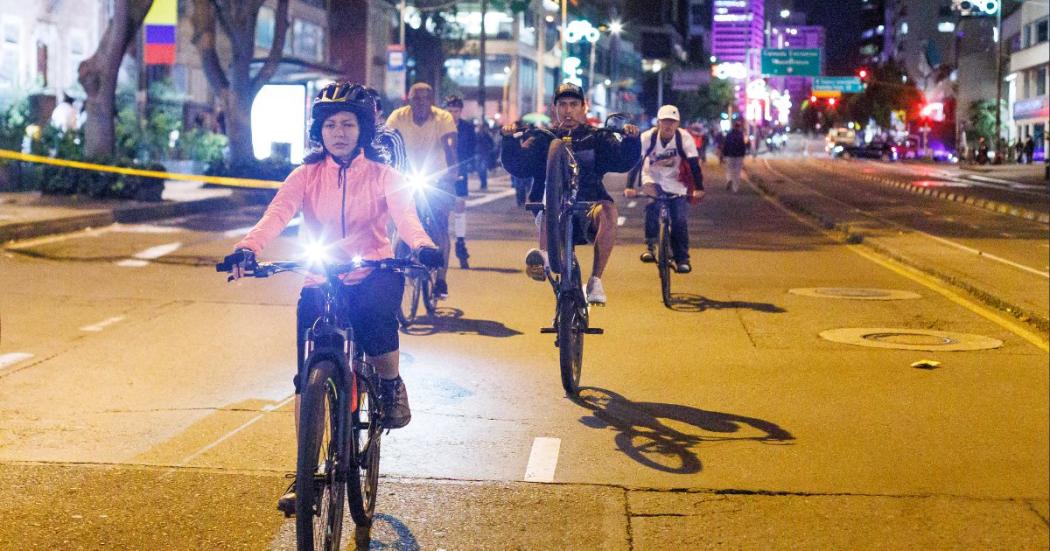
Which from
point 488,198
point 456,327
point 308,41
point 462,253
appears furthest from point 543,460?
point 308,41

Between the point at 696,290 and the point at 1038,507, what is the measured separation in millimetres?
8559

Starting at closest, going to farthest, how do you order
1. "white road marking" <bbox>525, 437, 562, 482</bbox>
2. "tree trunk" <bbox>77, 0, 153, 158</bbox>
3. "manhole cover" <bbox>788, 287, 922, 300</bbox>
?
1. "white road marking" <bbox>525, 437, 562, 482</bbox>
2. "manhole cover" <bbox>788, 287, 922, 300</bbox>
3. "tree trunk" <bbox>77, 0, 153, 158</bbox>

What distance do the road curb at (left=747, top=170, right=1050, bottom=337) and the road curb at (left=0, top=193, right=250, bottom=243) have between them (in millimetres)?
10630

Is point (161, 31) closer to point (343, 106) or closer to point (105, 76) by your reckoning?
point (105, 76)

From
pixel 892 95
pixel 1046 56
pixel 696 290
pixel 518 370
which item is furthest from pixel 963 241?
pixel 892 95

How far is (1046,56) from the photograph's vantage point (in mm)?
85562

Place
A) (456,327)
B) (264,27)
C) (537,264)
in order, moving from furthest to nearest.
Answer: (264,27), (456,327), (537,264)

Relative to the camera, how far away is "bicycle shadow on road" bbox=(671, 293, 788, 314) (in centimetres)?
1285

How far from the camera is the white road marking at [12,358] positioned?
9.52 meters

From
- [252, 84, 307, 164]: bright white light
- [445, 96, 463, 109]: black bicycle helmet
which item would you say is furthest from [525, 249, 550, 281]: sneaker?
[252, 84, 307, 164]: bright white light

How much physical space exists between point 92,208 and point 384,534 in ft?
61.4

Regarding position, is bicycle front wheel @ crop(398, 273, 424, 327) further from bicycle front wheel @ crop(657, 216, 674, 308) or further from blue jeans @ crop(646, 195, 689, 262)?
blue jeans @ crop(646, 195, 689, 262)

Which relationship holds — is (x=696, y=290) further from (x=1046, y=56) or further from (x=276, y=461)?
(x=1046, y=56)

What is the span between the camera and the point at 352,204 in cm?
542
